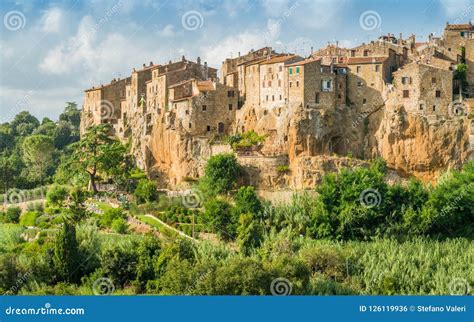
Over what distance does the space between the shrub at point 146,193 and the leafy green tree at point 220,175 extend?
3.58 meters

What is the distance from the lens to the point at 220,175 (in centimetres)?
5466

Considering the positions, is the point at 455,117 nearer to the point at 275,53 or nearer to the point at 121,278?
the point at 275,53

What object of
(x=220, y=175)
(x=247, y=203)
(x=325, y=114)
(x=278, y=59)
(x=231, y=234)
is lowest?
(x=231, y=234)

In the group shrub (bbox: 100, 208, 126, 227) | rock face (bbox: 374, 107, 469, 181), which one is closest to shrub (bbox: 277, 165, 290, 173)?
rock face (bbox: 374, 107, 469, 181)

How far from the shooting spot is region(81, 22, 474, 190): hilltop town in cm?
5606

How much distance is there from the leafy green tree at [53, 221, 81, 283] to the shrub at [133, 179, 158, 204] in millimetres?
14159

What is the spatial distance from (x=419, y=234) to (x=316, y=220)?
21.3 ft

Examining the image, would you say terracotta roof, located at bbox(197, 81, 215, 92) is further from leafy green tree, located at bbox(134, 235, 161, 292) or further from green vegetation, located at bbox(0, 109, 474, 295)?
leafy green tree, located at bbox(134, 235, 161, 292)

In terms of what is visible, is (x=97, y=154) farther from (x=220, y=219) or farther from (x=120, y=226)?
(x=220, y=219)

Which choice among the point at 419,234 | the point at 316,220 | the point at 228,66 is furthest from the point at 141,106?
the point at 419,234

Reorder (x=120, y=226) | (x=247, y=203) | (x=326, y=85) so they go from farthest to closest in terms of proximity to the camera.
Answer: (x=326, y=85)
(x=247, y=203)
(x=120, y=226)

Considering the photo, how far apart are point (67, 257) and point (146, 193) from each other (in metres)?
15.2

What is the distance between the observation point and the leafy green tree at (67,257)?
40.3 metres

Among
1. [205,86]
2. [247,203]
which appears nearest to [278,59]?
[205,86]
